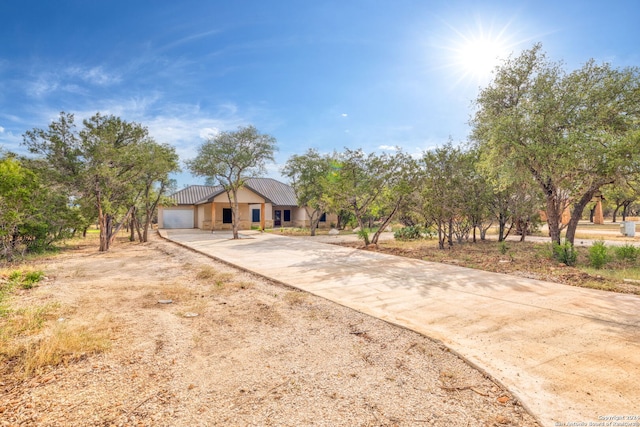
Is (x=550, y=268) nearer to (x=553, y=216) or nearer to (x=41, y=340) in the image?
(x=553, y=216)

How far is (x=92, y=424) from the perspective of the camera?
7.74ft

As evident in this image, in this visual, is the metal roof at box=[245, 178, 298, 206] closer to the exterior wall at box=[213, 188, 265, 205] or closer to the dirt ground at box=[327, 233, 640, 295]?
the exterior wall at box=[213, 188, 265, 205]

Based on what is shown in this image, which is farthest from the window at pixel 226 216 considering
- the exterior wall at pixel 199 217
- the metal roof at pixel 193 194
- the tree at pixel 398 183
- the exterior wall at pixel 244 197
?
the tree at pixel 398 183

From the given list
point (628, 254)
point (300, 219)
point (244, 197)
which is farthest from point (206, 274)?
point (300, 219)

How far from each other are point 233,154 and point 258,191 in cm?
1213

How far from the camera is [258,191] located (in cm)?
3186

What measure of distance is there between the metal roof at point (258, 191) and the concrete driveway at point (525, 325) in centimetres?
2437

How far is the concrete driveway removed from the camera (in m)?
2.68

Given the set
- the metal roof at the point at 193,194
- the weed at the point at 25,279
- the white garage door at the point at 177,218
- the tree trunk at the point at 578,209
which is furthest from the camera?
the metal roof at the point at 193,194

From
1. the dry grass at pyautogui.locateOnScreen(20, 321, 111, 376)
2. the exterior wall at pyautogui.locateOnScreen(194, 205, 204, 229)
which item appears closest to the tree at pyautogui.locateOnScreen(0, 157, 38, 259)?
the dry grass at pyautogui.locateOnScreen(20, 321, 111, 376)

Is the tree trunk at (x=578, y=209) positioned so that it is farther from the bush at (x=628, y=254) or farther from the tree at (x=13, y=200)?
the tree at (x=13, y=200)

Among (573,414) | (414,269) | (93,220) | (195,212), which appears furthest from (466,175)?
(195,212)

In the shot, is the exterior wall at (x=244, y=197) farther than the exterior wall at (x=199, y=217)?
No

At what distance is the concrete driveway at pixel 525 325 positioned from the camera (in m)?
2.68
